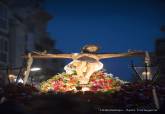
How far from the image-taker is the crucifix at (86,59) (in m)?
14.6

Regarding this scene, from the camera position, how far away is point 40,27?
73875 millimetres

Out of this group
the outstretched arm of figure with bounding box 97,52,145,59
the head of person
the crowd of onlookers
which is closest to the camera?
the crowd of onlookers

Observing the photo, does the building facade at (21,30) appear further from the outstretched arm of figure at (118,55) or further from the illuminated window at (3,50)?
the outstretched arm of figure at (118,55)

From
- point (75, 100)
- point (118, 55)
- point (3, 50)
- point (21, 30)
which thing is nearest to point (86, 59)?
point (118, 55)

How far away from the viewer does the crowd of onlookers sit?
7422 mm

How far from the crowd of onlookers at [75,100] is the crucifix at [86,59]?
11.1 feet

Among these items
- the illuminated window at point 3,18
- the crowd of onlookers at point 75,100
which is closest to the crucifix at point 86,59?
the crowd of onlookers at point 75,100

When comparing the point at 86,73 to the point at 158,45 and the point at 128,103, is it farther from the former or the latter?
the point at 158,45

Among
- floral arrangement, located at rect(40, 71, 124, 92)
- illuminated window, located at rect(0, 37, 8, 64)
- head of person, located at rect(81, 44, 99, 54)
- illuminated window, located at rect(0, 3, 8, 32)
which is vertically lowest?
floral arrangement, located at rect(40, 71, 124, 92)

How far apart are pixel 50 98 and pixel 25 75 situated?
7.33 meters

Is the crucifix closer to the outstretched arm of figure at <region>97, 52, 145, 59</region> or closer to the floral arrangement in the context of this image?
the outstretched arm of figure at <region>97, 52, 145, 59</region>

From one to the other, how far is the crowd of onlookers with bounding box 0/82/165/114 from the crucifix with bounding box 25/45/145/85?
11.1 feet

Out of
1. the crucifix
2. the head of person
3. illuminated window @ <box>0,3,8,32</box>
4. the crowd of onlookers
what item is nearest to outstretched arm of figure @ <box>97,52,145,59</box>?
the crucifix

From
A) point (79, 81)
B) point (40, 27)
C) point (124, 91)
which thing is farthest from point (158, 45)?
point (124, 91)
